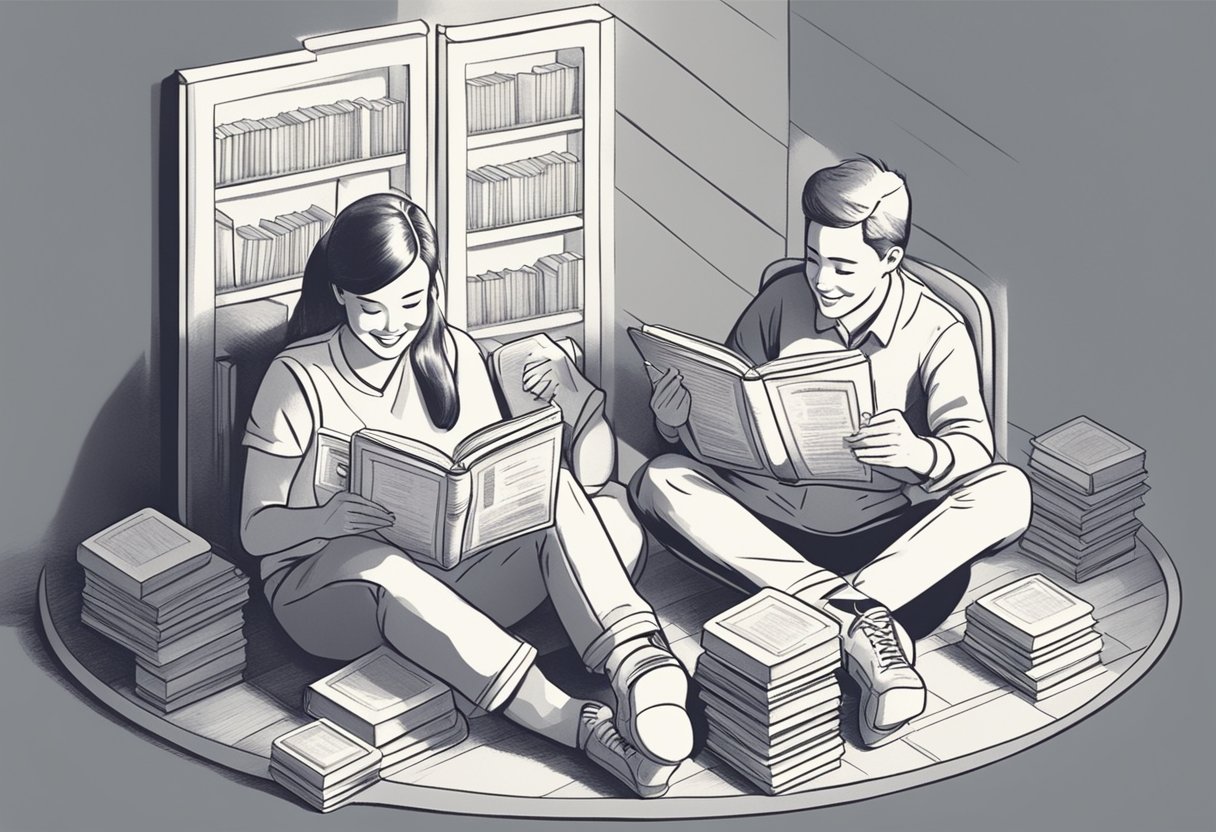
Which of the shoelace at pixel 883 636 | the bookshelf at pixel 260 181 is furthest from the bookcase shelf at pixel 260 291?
the shoelace at pixel 883 636

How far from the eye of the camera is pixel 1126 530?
8.82 meters

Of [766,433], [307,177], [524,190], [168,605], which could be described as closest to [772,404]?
[766,433]

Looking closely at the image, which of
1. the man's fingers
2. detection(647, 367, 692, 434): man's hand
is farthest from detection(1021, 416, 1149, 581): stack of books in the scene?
detection(647, 367, 692, 434): man's hand

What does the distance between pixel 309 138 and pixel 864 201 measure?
5.60ft

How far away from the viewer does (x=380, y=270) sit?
7.61 m

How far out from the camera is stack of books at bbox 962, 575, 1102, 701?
8.03 meters

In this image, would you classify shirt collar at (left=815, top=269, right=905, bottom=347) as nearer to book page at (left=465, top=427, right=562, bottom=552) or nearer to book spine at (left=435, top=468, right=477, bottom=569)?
book page at (left=465, top=427, right=562, bottom=552)

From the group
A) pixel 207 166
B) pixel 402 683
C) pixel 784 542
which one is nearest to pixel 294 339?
pixel 207 166

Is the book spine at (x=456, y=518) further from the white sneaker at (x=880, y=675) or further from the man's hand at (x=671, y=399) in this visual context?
the white sneaker at (x=880, y=675)

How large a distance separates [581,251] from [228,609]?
5.66 ft

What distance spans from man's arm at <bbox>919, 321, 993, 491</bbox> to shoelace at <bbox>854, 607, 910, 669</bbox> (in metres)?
0.59

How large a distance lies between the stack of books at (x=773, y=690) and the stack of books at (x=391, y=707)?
763 mm

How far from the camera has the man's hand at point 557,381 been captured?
27.1 ft

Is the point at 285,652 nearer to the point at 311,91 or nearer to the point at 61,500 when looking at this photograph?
the point at 61,500
